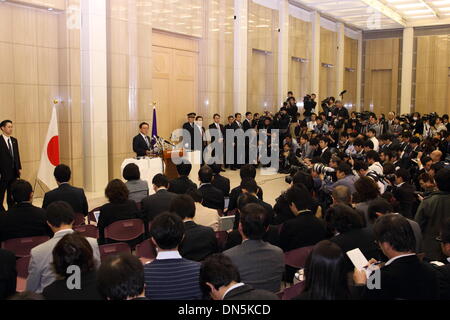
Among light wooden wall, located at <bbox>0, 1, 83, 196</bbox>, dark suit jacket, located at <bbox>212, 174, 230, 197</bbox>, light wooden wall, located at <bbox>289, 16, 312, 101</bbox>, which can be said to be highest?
light wooden wall, located at <bbox>289, 16, 312, 101</bbox>

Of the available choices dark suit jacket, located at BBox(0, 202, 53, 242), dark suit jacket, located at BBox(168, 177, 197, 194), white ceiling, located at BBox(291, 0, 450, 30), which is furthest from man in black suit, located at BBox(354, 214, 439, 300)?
white ceiling, located at BBox(291, 0, 450, 30)

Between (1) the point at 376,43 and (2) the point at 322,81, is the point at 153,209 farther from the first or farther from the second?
(1) the point at 376,43

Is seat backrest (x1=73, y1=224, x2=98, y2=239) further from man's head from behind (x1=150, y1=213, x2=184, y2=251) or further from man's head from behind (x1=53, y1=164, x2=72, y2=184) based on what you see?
man's head from behind (x1=150, y1=213, x2=184, y2=251)

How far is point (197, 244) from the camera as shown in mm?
3719

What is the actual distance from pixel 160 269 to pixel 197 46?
36.0 ft

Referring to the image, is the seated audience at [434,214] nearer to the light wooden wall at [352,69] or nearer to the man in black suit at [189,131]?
the man in black suit at [189,131]

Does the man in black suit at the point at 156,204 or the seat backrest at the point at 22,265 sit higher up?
the man in black suit at the point at 156,204

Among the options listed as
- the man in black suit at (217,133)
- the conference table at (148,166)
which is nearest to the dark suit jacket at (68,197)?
the conference table at (148,166)

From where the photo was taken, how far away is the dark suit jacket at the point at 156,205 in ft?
16.3

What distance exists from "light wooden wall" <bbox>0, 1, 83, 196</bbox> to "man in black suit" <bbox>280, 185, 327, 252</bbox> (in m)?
6.40

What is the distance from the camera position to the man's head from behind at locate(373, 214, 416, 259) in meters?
2.84

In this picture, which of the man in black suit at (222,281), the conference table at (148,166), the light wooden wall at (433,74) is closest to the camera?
the man in black suit at (222,281)

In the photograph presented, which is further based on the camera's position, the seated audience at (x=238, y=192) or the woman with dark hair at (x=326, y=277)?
the seated audience at (x=238, y=192)

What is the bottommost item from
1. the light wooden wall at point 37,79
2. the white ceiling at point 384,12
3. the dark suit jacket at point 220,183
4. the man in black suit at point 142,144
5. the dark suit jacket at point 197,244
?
the dark suit jacket at point 197,244
